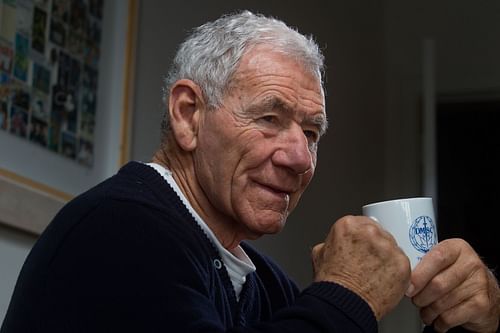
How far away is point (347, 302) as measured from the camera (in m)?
0.94

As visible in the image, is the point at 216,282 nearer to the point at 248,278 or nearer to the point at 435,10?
the point at 248,278

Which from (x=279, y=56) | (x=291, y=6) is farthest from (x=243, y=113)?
(x=291, y=6)

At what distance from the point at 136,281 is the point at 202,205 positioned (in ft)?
0.89

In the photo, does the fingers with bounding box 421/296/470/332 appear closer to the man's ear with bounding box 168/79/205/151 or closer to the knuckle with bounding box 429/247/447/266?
the knuckle with bounding box 429/247/447/266

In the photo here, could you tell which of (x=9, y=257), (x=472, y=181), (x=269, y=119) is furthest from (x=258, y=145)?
(x=472, y=181)

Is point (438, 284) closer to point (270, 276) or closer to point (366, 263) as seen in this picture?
point (366, 263)

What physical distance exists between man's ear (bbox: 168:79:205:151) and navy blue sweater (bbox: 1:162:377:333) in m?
0.11

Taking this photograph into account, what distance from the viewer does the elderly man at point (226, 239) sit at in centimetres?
94

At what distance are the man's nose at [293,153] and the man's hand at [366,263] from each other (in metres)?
0.13

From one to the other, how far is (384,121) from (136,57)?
1883 mm

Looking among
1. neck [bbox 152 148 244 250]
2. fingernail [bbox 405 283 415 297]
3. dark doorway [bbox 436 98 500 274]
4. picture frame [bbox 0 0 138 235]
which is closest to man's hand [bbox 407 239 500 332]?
fingernail [bbox 405 283 415 297]

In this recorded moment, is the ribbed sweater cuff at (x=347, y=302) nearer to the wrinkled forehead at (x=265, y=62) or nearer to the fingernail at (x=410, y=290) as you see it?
the fingernail at (x=410, y=290)

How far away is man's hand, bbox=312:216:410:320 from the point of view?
977 mm

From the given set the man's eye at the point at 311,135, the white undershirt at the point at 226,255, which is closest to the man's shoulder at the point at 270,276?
the white undershirt at the point at 226,255
